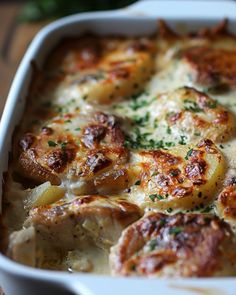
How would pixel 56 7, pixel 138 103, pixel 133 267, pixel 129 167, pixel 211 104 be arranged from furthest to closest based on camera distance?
pixel 56 7, pixel 138 103, pixel 211 104, pixel 129 167, pixel 133 267

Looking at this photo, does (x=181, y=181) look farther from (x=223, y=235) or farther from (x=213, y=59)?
(x=213, y=59)

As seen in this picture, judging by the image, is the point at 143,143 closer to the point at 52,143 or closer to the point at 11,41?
the point at 52,143

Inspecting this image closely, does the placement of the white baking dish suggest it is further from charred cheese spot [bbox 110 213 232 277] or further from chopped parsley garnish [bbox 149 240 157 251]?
chopped parsley garnish [bbox 149 240 157 251]

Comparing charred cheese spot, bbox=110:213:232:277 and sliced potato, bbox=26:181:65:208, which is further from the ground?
charred cheese spot, bbox=110:213:232:277

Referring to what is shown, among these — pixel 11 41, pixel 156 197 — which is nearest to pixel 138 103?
pixel 156 197

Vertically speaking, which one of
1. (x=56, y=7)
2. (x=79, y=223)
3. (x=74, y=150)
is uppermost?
(x=56, y=7)

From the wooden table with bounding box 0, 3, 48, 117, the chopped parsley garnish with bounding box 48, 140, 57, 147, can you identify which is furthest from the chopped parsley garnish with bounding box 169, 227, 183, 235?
the wooden table with bounding box 0, 3, 48, 117

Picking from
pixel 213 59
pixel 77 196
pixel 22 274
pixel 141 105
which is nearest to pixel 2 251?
pixel 22 274

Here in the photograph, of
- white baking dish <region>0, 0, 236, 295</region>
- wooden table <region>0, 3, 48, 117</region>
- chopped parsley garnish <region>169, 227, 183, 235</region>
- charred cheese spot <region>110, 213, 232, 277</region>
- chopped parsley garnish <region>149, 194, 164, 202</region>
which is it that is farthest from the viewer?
wooden table <region>0, 3, 48, 117</region>
